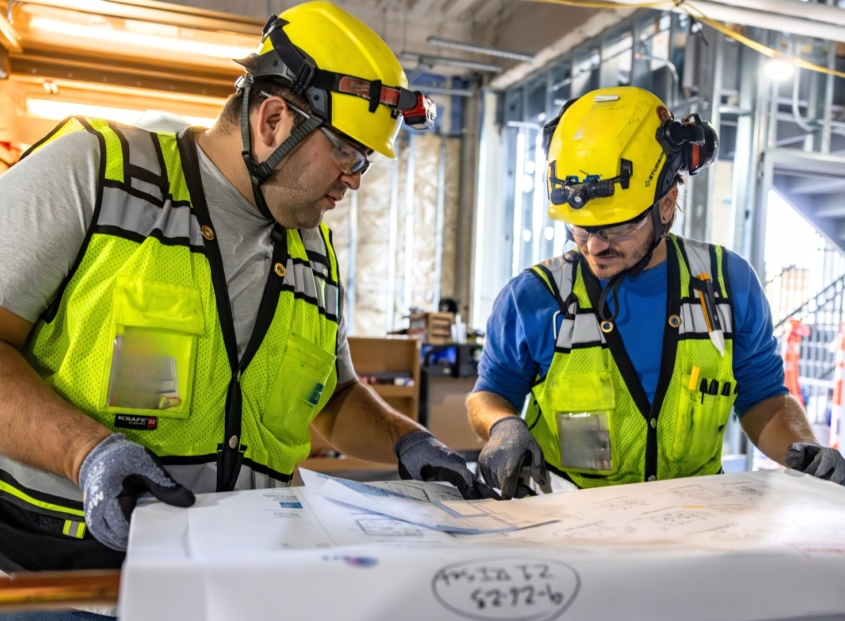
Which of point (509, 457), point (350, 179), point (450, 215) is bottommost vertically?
point (509, 457)

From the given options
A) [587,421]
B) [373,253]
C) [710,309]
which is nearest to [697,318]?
[710,309]

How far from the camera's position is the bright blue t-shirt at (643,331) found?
78.7 inches

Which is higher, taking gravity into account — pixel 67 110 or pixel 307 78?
pixel 67 110

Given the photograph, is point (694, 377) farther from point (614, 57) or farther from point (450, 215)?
point (450, 215)

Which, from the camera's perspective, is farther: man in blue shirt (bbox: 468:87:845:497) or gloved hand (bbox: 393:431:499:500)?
man in blue shirt (bbox: 468:87:845:497)

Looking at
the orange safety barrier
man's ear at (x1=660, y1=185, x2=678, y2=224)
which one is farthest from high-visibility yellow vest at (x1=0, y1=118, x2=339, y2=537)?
the orange safety barrier

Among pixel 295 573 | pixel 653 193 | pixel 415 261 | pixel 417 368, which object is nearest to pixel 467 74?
pixel 415 261

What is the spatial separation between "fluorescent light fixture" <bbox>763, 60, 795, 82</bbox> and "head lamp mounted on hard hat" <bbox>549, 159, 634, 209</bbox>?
4.42 metres

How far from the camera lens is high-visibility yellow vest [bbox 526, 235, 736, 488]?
1909mm

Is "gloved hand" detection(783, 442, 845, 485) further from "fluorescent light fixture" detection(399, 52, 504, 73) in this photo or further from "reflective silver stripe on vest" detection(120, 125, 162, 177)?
"fluorescent light fixture" detection(399, 52, 504, 73)

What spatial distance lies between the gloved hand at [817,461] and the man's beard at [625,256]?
634mm

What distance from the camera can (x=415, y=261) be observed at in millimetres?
9164

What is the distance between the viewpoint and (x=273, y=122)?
63.7 inches

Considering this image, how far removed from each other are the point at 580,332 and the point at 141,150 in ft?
4.01
